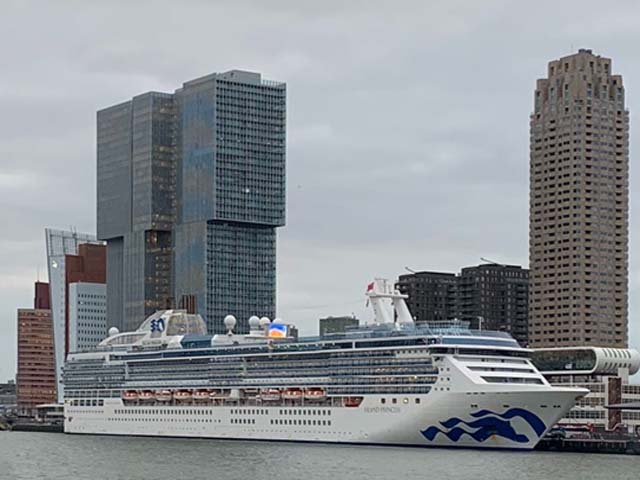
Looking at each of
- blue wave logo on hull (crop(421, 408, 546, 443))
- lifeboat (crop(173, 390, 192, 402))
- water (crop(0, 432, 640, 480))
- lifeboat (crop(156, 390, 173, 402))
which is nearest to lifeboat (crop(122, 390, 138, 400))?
lifeboat (crop(156, 390, 173, 402))

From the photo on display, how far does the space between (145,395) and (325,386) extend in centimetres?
3354

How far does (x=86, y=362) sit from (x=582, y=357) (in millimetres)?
61252

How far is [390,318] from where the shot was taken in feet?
493

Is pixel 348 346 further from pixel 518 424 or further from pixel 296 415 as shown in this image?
pixel 518 424

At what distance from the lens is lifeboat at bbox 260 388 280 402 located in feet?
491

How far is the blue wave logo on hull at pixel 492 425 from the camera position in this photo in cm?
12619

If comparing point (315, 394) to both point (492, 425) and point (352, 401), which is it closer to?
point (352, 401)

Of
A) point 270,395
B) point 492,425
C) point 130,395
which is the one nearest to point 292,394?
point 270,395

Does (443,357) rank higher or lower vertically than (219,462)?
higher

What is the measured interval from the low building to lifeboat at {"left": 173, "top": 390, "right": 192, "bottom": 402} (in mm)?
42466

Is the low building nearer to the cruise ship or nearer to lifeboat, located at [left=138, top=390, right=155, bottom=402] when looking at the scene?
the cruise ship

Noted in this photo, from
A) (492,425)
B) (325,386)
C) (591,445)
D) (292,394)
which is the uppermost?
(325,386)

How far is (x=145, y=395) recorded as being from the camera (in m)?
169

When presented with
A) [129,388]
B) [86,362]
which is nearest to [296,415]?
[129,388]
